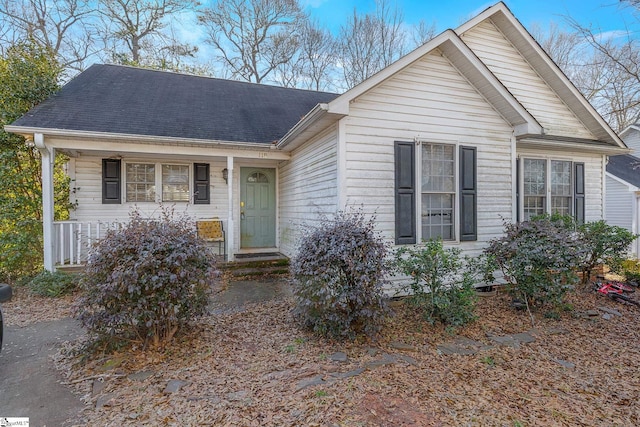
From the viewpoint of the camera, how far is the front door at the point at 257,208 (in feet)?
27.6

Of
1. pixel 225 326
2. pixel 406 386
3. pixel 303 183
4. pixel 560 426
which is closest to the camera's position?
pixel 560 426

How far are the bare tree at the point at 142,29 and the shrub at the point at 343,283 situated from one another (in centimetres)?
1407

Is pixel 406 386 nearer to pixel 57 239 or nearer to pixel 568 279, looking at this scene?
pixel 568 279

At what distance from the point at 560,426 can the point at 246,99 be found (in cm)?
960

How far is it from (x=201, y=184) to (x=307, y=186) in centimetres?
309

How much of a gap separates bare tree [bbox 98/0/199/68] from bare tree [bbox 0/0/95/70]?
681mm

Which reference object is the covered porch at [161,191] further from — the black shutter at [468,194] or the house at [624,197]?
the house at [624,197]

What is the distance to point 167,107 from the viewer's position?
793 centimetres

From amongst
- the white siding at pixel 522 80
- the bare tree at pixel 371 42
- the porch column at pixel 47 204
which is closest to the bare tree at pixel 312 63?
the bare tree at pixel 371 42

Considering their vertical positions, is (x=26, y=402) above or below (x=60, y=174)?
below

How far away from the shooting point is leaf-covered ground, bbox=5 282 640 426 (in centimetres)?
240

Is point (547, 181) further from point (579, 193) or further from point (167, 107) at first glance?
point (167, 107)

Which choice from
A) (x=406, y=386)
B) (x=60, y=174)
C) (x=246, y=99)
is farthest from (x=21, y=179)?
(x=406, y=386)

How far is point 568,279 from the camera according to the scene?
468cm
